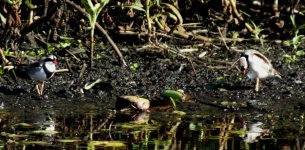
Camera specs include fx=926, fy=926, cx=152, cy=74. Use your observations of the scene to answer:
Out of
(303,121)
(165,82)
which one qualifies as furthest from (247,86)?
(303,121)

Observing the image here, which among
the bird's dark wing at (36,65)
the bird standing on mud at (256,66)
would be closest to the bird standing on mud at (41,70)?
the bird's dark wing at (36,65)

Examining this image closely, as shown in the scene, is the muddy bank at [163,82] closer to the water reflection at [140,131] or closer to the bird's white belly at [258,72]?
the bird's white belly at [258,72]

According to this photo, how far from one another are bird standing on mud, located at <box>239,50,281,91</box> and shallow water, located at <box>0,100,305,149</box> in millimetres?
1135

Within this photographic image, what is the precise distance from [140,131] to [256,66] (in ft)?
8.99

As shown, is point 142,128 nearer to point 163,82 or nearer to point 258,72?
Answer: point 163,82

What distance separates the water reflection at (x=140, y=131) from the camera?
25.8 feet

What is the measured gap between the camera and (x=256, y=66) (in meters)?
10.9

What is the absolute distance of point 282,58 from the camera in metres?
12.3

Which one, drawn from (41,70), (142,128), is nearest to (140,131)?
(142,128)

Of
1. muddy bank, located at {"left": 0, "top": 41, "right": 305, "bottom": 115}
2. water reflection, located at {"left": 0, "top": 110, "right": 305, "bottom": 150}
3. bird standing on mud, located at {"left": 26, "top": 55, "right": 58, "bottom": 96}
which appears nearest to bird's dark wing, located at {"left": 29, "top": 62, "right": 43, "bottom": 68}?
bird standing on mud, located at {"left": 26, "top": 55, "right": 58, "bottom": 96}

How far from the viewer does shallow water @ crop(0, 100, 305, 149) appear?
7.89m

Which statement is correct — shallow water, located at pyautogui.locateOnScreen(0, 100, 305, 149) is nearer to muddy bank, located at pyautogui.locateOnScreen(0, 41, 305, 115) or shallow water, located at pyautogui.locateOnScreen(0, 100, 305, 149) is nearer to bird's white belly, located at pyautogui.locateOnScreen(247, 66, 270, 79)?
muddy bank, located at pyautogui.locateOnScreen(0, 41, 305, 115)

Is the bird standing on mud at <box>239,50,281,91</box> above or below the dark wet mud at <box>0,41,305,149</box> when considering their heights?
above

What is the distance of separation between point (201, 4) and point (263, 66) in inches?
118
